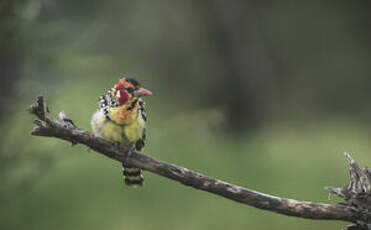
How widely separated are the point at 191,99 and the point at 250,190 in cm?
513

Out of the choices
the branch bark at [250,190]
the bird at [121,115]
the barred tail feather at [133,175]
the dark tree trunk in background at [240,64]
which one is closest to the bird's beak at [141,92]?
the bird at [121,115]

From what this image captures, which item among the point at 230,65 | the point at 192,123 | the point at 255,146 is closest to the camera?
the point at 192,123

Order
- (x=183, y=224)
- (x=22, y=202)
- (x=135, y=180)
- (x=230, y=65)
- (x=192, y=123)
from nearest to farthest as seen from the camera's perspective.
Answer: (x=135, y=180) → (x=192, y=123) → (x=22, y=202) → (x=183, y=224) → (x=230, y=65)

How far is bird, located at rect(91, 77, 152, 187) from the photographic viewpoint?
3.02 meters

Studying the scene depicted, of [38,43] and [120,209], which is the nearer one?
[38,43]

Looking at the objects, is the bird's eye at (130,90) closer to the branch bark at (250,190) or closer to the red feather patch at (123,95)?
the red feather patch at (123,95)

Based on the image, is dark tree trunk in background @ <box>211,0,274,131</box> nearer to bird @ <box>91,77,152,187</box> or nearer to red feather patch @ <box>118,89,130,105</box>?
bird @ <box>91,77,152,187</box>

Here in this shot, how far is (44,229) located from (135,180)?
149cm

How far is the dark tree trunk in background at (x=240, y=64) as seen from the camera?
7883 millimetres

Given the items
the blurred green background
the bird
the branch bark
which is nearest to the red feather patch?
the bird

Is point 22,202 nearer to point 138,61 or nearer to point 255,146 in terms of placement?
point 255,146

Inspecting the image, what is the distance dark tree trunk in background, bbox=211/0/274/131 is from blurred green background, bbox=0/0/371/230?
2 centimetres

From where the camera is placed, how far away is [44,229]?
4.66 m

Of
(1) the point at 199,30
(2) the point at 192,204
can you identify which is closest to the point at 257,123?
(1) the point at 199,30
